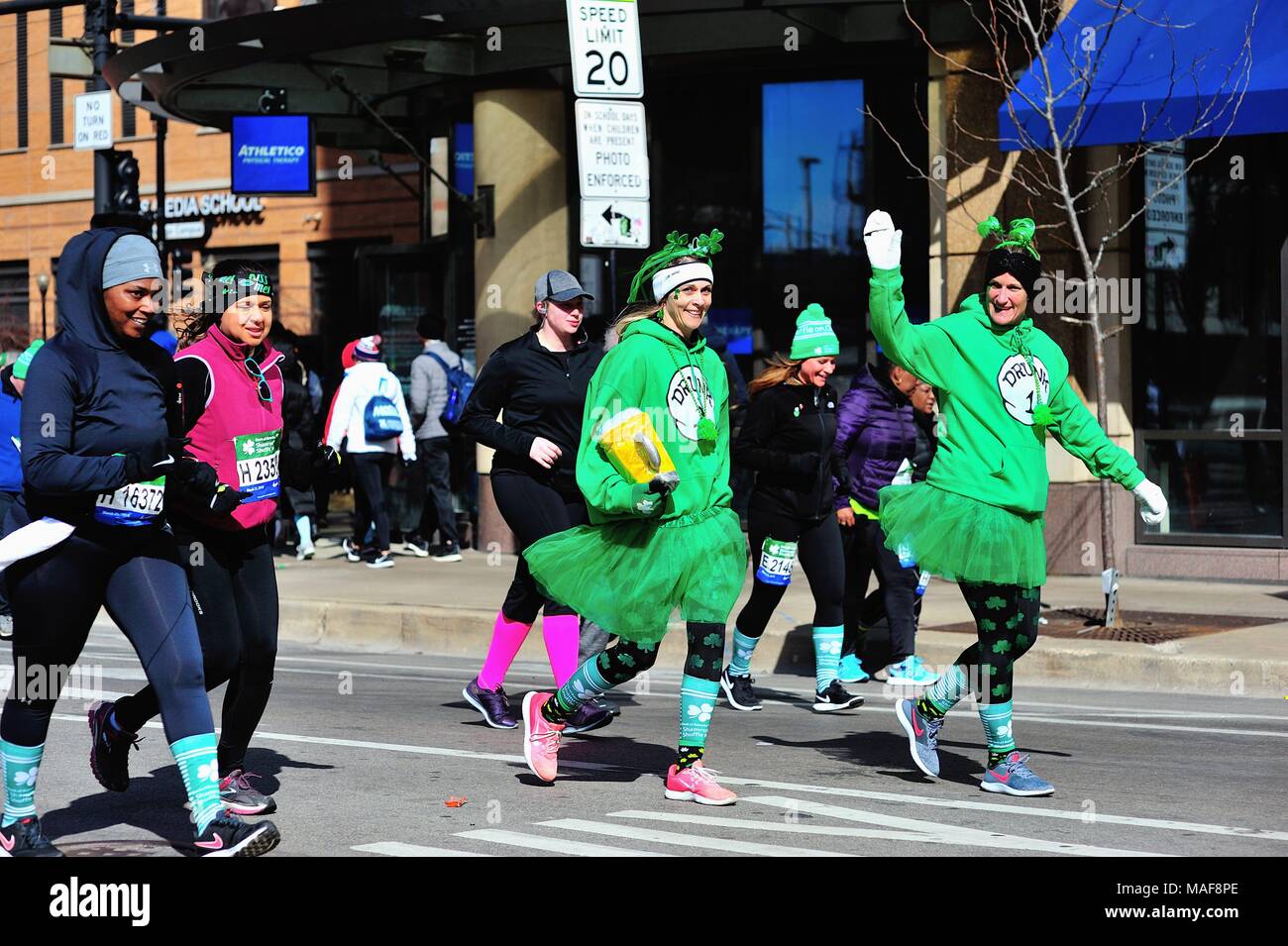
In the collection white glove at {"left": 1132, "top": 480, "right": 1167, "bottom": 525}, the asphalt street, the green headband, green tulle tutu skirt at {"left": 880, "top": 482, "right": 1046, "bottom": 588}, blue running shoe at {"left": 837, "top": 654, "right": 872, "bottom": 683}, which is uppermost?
the green headband

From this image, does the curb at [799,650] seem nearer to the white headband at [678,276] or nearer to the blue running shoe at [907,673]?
the blue running shoe at [907,673]


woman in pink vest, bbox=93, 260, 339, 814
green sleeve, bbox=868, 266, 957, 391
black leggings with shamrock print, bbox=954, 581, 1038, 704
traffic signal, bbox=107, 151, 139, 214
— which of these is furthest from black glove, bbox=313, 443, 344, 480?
traffic signal, bbox=107, 151, 139, 214

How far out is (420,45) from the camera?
17531mm

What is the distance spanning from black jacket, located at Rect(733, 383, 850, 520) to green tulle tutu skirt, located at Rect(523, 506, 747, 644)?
97.9 inches

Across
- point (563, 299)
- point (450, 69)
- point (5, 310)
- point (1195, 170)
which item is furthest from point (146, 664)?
point (5, 310)

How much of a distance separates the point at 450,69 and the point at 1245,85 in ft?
25.1

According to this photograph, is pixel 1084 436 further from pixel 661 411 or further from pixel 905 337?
pixel 661 411

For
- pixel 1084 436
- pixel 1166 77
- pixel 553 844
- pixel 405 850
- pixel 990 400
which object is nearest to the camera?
pixel 405 850

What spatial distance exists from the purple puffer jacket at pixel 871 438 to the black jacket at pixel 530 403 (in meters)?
1.89

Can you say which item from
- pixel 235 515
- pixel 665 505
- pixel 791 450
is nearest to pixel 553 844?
pixel 665 505

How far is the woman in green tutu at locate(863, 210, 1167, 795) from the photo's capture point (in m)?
7.18

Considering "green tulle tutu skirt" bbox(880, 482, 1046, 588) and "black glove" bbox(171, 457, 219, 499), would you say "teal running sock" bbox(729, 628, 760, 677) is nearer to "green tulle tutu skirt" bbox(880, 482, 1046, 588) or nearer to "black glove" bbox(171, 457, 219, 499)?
"green tulle tutu skirt" bbox(880, 482, 1046, 588)

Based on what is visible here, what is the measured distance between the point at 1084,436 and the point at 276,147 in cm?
1453
